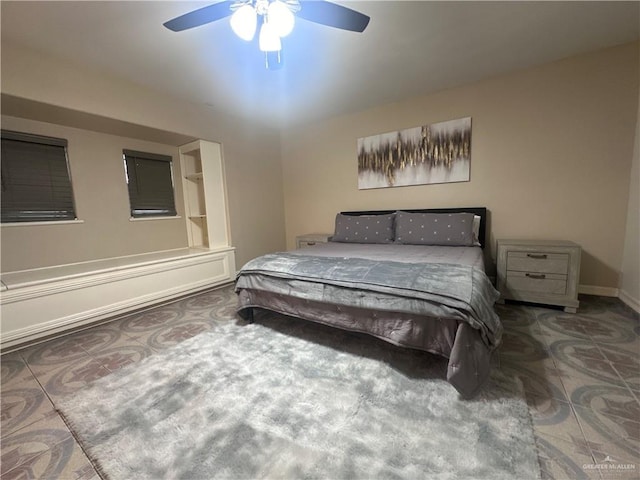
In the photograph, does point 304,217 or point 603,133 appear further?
point 304,217

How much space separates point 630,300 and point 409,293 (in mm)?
2484

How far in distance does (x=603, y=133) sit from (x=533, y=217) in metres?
0.94

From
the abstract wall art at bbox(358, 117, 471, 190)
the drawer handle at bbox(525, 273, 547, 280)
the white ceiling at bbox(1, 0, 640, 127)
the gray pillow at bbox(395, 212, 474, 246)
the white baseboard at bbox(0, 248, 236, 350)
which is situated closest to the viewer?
the white ceiling at bbox(1, 0, 640, 127)

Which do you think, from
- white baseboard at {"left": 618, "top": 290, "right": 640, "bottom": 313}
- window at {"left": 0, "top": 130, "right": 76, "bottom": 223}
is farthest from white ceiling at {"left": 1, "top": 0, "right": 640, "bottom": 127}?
white baseboard at {"left": 618, "top": 290, "right": 640, "bottom": 313}

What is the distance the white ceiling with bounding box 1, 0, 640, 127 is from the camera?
6.17ft

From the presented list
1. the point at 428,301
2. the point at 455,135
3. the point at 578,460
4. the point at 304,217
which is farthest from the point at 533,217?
the point at 304,217

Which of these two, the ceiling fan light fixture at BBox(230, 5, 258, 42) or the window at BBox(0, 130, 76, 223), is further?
the window at BBox(0, 130, 76, 223)

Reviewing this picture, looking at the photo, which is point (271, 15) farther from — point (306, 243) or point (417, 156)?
point (306, 243)

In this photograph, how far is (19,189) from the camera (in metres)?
2.56

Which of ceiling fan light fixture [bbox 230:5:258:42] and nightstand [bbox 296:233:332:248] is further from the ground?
ceiling fan light fixture [bbox 230:5:258:42]

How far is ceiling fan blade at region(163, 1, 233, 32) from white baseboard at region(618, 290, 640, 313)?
3.88 metres

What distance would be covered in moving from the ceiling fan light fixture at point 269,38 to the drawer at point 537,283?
283 cm

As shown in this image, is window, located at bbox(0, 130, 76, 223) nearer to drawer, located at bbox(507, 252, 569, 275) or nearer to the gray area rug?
the gray area rug

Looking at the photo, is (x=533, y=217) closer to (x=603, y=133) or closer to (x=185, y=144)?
(x=603, y=133)
